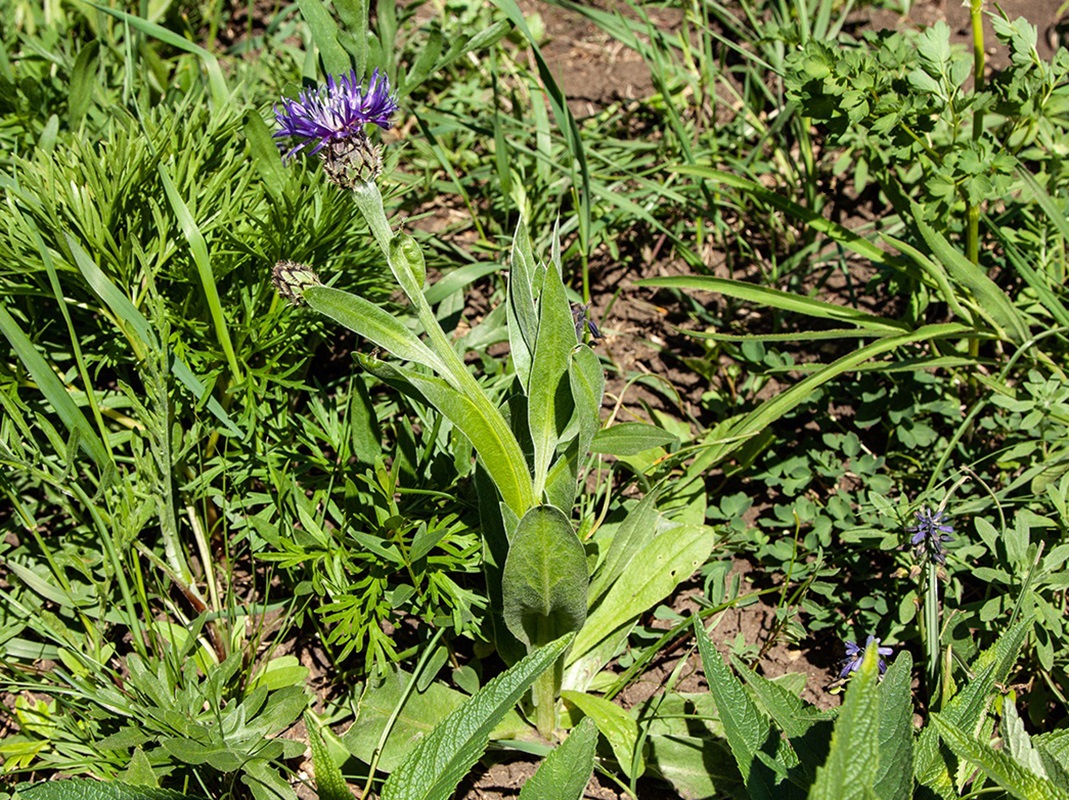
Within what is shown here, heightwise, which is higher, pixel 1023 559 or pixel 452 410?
pixel 452 410

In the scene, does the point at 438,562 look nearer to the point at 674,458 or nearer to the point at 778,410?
the point at 674,458

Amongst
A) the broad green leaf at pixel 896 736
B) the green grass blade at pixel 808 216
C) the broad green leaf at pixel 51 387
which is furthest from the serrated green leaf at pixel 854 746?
the broad green leaf at pixel 51 387

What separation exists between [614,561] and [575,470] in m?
0.29

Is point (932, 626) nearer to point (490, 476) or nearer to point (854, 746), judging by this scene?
point (854, 746)

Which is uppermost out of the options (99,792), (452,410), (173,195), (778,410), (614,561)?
(173,195)

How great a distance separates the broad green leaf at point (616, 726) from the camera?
6.29ft

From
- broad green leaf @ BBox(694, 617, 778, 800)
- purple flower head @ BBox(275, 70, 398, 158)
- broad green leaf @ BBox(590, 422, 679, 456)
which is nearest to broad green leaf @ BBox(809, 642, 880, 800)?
broad green leaf @ BBox(694, 617, 778, 800)

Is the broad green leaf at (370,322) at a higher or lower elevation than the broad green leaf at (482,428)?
higher

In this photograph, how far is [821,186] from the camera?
3.00 meters

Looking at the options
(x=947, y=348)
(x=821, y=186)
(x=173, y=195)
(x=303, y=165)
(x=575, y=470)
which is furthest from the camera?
(x=821, y=186)

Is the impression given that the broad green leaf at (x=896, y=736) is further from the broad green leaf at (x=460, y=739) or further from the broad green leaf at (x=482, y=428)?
the broad green leaf at (x=482, y=428)

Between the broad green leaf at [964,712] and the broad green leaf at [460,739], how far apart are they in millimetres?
641

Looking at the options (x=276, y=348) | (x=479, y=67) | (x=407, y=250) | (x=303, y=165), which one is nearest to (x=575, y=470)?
(x=407, y=250)

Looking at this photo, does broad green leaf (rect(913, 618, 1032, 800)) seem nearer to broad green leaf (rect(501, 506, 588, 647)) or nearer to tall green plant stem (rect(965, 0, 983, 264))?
broad green leaf (rect(501, 506, 588, 647))
